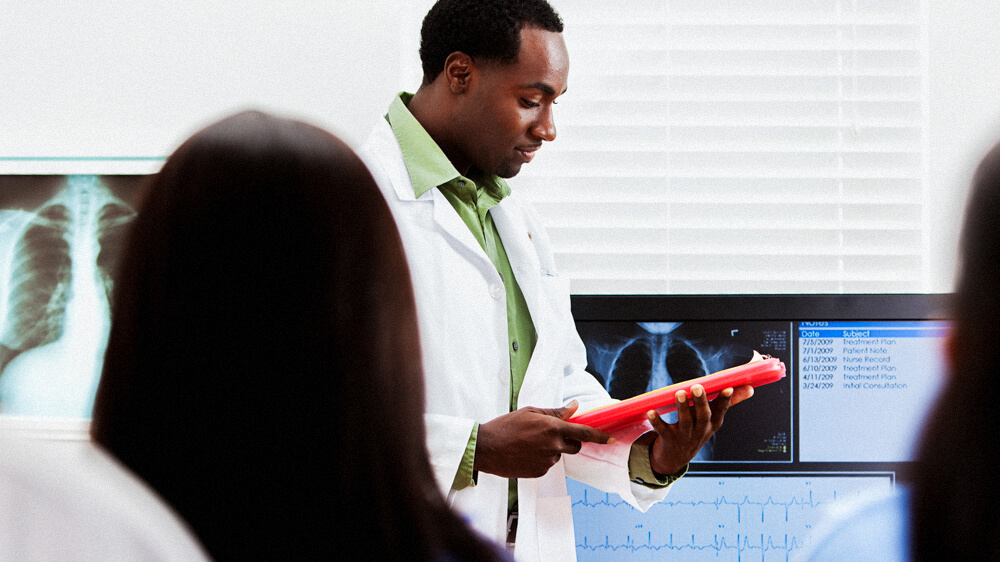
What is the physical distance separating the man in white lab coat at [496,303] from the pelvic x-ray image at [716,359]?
0.07 metres

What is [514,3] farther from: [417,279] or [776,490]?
[776,490]

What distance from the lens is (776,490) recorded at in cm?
125

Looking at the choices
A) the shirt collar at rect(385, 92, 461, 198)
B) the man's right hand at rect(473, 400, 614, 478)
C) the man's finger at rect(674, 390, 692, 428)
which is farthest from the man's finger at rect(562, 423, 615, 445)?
the shirt collar at rect(385, 92, 461, 198)

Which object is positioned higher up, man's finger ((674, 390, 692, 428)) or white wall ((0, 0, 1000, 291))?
white wall ((0, 0, 1000, 291))

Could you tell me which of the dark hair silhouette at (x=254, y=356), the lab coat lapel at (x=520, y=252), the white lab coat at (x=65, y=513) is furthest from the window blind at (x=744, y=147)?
the white lab coat at (x=65, y=513)

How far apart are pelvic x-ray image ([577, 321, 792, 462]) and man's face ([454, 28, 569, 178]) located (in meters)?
0.34

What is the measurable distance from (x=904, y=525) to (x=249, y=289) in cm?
48

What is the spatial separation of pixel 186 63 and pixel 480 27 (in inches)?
26.9

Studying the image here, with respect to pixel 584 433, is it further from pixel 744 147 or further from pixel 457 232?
pixel 744 147

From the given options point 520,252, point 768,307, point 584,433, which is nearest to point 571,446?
point 584,433

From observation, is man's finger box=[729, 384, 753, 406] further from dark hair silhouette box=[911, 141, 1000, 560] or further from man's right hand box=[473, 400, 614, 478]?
dark hair silhouette box=[911, 141, 1000, 560]

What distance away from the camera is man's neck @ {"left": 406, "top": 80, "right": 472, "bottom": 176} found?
1.23 m

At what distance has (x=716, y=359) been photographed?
1274 millimetres

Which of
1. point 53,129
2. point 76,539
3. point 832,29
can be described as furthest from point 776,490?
point 53,129
